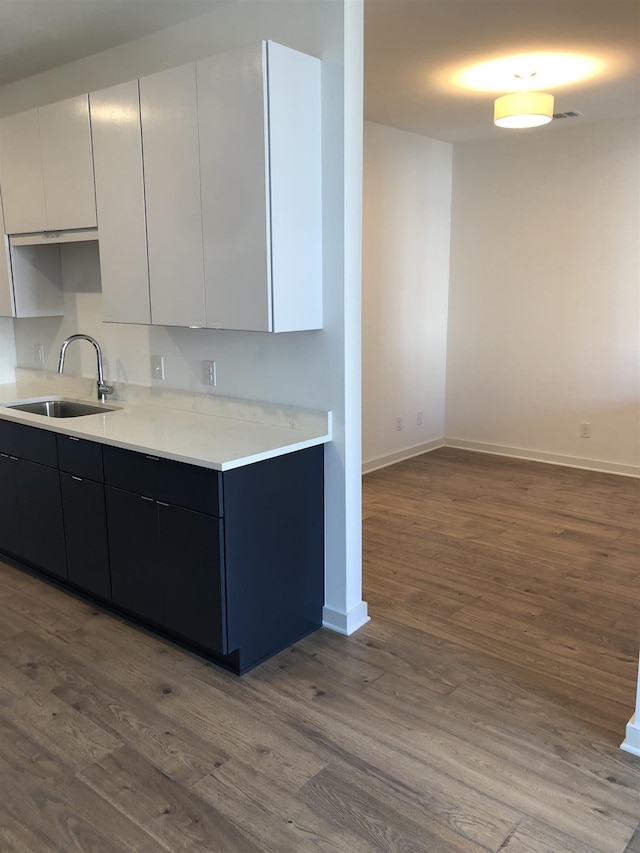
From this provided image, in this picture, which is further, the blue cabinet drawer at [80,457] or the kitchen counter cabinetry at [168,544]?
the blue cabinet drawer at [80,457]

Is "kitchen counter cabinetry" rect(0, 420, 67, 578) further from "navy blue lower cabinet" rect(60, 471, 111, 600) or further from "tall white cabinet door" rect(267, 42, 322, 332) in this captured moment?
"tall white cabinet door" rect(267, 42, 322, 332)

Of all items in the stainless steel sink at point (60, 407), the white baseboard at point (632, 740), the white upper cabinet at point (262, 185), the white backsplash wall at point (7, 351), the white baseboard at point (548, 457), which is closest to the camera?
the white baseboard at point (632, 740)

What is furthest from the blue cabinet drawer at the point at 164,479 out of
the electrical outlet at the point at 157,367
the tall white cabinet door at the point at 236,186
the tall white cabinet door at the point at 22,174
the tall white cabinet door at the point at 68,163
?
the tall white cabinet door at the point at 22,174

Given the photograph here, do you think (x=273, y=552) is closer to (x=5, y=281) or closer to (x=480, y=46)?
(x=5, y=281)

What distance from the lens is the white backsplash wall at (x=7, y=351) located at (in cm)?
425

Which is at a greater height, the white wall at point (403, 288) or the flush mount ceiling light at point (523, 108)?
the flush mount ceiling light at point (523, 108)

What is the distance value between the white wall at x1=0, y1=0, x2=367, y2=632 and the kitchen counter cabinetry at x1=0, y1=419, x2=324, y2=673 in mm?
119

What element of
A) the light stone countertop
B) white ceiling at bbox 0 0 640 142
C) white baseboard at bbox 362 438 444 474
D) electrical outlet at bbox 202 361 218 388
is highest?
white ceiling at bbox 0 0 640 142

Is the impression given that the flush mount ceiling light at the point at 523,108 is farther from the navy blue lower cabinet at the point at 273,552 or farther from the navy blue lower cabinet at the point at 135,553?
the navy blue lower cabinet at the point at 135,553

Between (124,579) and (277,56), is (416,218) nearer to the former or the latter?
(277,56)

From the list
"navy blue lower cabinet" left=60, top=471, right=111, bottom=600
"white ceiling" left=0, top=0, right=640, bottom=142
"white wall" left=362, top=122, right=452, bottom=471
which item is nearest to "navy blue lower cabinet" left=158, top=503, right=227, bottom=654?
"navy blue lower cabinet" left=60, top=471, right=111, bottom=600

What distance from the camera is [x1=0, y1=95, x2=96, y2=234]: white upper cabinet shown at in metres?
3.06

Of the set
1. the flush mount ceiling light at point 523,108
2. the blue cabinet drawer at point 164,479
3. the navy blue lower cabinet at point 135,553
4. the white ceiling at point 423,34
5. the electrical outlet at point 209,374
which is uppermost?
the white ceiling at point 423,34

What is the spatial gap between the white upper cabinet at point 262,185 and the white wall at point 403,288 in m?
2.58
